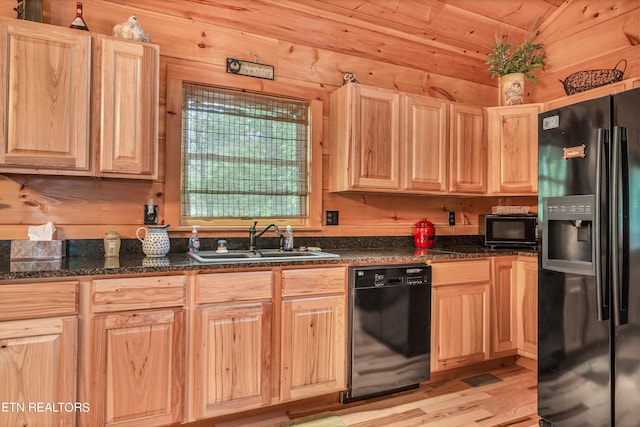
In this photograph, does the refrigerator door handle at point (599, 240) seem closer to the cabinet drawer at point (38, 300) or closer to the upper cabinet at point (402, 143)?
the upper cabinet at point (402, 143)

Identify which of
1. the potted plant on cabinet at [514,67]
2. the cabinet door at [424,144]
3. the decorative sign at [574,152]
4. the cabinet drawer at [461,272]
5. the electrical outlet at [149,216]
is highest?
the potted plant on cabinet at [514,67]

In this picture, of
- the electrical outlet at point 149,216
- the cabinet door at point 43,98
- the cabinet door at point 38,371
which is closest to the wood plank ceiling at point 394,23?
the cabinet door at point 43,98

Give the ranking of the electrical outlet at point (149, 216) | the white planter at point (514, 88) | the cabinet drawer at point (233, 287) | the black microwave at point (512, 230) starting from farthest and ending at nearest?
1. the white planter at point (514, 88)
2. the black microwave at point (512, 230)
3. the electrical outlet at point (149, 216)
4. the cabinet drawer at point (233, 287)

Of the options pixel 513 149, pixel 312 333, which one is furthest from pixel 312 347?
pixel 513 149

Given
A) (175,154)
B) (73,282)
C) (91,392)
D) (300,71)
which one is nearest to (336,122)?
(300,71)

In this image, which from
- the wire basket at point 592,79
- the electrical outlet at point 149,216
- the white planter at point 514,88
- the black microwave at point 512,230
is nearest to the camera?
the electrical outlet at point 149,216

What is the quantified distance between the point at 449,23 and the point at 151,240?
9.69ft

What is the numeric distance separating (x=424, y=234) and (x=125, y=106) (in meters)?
2.29

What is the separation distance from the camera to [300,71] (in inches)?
114

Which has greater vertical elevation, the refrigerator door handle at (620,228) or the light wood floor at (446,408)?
the refrigerator door handle at (620,228)

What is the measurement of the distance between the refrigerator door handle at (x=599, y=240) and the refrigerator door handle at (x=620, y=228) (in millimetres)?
41

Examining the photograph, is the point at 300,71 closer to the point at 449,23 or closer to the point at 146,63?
the point at 146,63

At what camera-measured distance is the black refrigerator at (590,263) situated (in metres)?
1.71

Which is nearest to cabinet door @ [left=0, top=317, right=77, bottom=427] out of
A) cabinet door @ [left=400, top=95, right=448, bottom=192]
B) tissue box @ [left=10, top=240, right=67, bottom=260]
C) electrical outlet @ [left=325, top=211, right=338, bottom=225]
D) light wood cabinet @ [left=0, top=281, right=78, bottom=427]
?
light wood cabinet @ [left=0, top=281, right=78, bottom=427]
